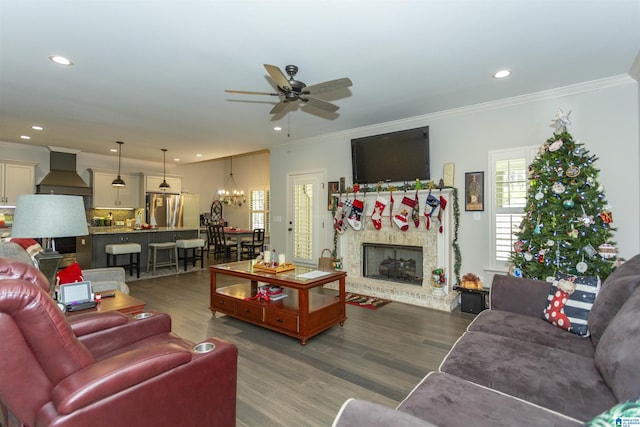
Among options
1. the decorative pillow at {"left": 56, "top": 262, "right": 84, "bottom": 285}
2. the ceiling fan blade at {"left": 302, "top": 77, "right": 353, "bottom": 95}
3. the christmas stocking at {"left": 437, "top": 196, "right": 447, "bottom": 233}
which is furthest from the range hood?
the christmas stocking at {"left": 437, "top": 196, "right": 447, "bottom": 233}

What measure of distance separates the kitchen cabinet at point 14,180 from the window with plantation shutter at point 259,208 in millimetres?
5439

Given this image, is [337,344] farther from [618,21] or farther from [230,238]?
[230,238]

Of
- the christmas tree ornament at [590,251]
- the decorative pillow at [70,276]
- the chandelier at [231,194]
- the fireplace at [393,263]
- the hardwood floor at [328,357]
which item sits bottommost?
the hardwood floor at [328,357]

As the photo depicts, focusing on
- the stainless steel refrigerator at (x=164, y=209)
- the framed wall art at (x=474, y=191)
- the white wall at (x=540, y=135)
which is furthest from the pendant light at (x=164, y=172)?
the framed wall art at (x=474, y=191)

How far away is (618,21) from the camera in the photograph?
2.43 meters

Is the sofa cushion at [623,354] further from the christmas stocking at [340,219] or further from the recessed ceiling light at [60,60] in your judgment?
the recessed ceiling light at [60,60]

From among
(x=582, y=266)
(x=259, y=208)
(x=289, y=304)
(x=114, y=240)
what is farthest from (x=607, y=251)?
(x=259, y=208)

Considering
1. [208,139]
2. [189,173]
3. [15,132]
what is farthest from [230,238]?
[15,132]

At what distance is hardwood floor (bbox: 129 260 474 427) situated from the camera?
2174 mm

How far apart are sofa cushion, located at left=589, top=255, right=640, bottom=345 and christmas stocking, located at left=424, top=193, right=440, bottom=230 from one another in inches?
96.7

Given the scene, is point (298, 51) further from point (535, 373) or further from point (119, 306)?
point (535, 373)

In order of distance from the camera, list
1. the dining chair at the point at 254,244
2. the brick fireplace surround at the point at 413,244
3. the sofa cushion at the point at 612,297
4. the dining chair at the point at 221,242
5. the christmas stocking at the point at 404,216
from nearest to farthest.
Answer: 1. the sofa cushion at the point at 612,297
2. the brick fireplace surround at the point at 413,244
3. the christmas stocking at the point at 404,216
4. the dining chair at the point at 221,242
5. the dining chair at the point at 254,244

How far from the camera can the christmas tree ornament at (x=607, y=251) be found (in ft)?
10.2

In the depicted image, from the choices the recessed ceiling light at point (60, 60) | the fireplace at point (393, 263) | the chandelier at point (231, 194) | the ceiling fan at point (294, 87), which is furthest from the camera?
the chandelier at point (231, 194)
